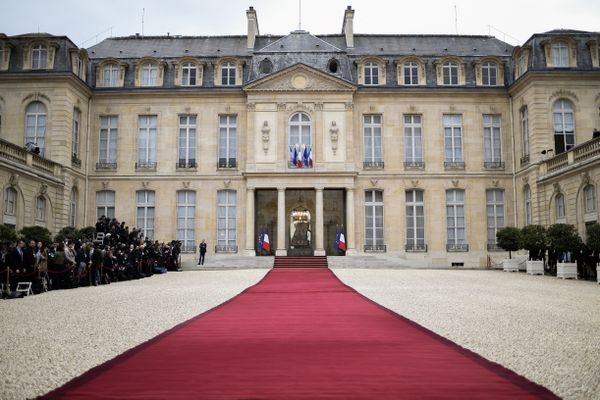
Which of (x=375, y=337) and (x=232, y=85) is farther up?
(x=232, y=85)

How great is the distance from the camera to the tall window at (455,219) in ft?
105

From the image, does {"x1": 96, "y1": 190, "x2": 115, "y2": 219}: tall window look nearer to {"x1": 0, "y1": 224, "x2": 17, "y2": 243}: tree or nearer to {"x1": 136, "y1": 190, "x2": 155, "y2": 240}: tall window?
{"x1": 136, "y1": 190, "x2": 155, "y2": 240}: tall window

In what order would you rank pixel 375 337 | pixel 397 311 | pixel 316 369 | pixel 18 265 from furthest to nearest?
pixel 18 265
pixel 397 311
pixel 375 337
pixel 316 369

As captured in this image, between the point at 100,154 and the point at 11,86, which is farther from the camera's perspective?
the point at 100,154

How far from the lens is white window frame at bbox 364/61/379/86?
32750mm

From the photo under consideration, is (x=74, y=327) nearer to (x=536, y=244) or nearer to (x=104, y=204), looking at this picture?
(x=536, y=244)

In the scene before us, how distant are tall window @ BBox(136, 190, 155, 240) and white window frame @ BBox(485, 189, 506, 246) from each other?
1834 centimetres

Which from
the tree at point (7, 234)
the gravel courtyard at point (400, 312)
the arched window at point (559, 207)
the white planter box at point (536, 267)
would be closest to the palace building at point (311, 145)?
the arched window at point (559, 207)

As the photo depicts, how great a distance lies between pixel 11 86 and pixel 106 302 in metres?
22.0

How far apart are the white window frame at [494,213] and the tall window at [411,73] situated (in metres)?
7.32

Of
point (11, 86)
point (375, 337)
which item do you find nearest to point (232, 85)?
point (11, 86)

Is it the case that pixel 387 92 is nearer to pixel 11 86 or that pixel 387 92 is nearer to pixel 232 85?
pixel 232 85

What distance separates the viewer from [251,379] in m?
4.84

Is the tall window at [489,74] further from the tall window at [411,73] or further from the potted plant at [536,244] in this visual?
the potted plant at [536,244]
